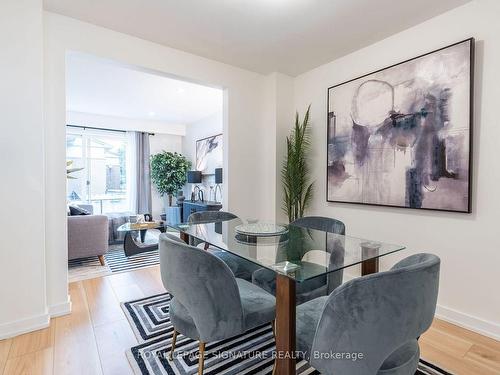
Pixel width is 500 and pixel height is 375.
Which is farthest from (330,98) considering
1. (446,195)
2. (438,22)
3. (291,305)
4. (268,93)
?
(291,305)

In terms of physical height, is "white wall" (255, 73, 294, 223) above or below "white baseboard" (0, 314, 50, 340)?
above

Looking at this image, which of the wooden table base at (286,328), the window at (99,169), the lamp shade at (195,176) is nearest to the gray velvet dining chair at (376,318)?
the wooden table base at (286,328)

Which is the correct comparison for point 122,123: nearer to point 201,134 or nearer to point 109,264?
point 201,134

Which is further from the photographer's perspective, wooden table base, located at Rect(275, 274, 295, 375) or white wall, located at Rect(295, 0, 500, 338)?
white wall, located at Rect(295, 0, 500, 338)

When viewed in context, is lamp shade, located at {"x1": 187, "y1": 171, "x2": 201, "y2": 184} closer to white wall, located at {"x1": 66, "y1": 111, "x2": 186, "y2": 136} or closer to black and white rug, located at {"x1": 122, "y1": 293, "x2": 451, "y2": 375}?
white wall, located at {"x1": 66, "y1": 111, "x2": 186, "y2": 136}

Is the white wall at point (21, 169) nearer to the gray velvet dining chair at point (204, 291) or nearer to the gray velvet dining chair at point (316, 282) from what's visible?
the gray velvet dining chair at point (204, 291)

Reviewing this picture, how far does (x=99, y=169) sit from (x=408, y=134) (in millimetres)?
6390

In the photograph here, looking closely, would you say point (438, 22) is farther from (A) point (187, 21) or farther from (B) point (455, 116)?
(A) point (187, 21)

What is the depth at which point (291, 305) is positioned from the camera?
1135mm

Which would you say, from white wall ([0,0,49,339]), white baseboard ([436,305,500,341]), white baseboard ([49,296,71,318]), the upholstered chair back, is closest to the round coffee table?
white baseboard ([49,296,71,318])

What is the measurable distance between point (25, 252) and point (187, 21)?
2.24 meters

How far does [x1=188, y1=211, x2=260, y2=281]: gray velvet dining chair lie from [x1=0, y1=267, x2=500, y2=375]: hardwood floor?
84 cm

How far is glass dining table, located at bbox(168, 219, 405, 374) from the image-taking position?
44.7 inches

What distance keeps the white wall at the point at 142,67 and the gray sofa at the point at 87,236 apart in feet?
3.65
